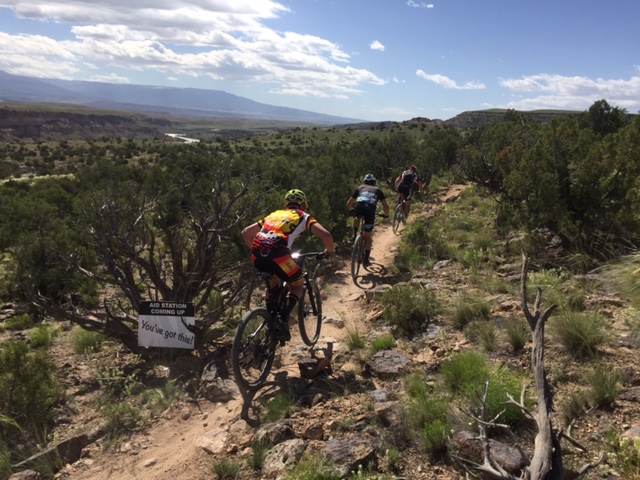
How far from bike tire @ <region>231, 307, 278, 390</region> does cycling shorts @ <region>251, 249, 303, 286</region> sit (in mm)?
470

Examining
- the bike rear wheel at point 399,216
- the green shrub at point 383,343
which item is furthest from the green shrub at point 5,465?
the bike rear wheel at point 399,216

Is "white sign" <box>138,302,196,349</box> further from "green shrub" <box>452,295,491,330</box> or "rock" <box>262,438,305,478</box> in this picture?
"green shrub" <box>452,295,491,330</box>

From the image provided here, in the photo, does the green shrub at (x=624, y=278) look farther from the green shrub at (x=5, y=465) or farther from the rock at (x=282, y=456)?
the green shrub at (x=5, y=465)

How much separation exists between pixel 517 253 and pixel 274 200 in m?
5.86

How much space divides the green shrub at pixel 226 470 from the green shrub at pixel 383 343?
8.11ft

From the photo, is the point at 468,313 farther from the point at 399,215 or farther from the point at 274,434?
the point at 399,215

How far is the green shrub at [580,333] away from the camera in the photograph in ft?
15.3

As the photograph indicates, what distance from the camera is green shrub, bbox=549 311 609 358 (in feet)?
15.3

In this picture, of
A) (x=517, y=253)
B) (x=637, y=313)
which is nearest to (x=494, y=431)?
(x=637, y=313)

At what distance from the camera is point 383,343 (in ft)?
19.0

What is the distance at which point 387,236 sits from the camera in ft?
45.2

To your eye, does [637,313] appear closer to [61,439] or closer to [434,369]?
[434,369]

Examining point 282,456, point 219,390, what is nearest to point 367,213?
point 219,390

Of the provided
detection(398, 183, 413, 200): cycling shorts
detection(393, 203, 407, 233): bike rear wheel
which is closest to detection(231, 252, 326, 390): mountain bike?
detection(393, 203, 407, 233): bike rear wheel
